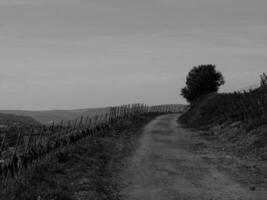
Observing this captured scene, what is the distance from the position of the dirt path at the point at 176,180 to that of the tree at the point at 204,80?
54548mm

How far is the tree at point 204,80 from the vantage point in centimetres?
7394

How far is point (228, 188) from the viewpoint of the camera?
1253 centimetres

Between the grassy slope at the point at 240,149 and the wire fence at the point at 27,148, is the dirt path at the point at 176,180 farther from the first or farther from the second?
the wire fence at the point at 27,148

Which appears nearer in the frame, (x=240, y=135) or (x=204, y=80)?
(x=240, y=135)

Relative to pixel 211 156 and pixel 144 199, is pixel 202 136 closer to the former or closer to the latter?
pixel 211 156

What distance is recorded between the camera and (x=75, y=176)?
1397 cm

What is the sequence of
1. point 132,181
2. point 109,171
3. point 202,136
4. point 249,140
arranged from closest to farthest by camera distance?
point 132,181 < point 109,171 < point 249,140 < point 202,136

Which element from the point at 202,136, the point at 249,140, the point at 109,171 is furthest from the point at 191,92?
the point at 109,171

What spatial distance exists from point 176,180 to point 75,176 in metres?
3.76

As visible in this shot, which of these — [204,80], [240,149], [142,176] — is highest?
[204,80]

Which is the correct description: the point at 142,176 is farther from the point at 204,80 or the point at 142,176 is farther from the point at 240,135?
the point at 204,80

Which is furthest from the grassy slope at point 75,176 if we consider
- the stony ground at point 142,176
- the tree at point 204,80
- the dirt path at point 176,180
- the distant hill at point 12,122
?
the tree at point 204,80

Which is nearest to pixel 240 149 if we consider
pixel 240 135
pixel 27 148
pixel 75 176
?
pixel 240 135

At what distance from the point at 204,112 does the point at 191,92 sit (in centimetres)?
3292
